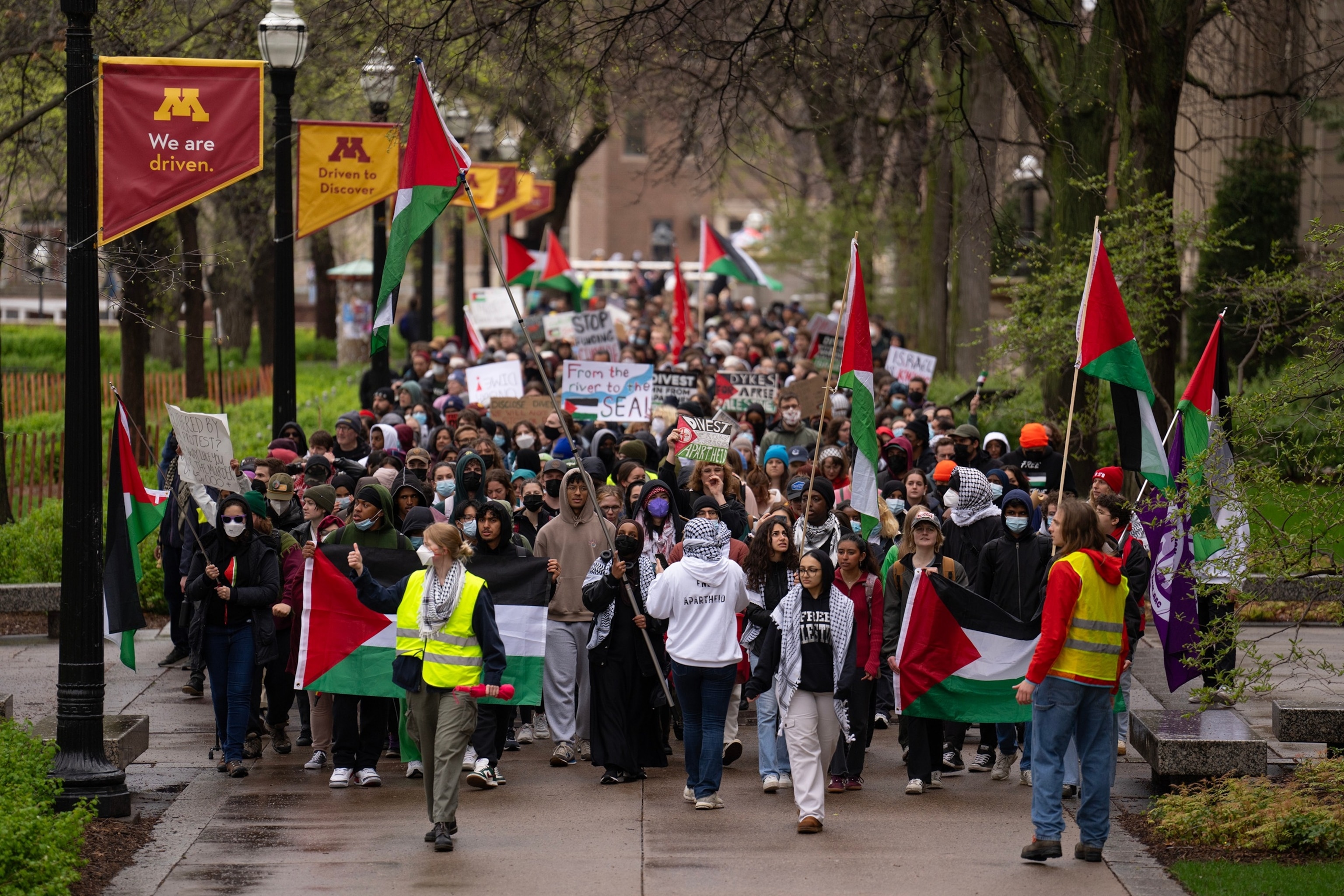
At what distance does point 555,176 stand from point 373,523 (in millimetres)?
29335

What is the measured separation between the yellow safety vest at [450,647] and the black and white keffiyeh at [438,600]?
0.05ft

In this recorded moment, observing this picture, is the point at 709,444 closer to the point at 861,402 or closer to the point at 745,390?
the point at 861,402

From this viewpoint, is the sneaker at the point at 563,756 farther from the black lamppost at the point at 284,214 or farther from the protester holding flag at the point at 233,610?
the black lamppost at the point at 284,214

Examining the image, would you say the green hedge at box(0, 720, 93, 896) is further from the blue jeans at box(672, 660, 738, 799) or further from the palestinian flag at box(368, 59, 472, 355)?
the palestinian flag at box(368, 59, 472, 355)

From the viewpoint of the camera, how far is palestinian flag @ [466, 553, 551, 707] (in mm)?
10406

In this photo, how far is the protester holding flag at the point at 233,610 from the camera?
10.3m

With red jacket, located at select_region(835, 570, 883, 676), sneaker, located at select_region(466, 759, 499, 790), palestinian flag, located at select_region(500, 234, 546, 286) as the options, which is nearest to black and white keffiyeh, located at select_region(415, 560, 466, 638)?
sneaker, located at select_region(466, 759, 499, 790)

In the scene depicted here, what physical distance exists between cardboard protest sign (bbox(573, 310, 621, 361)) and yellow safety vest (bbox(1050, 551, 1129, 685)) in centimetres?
1524

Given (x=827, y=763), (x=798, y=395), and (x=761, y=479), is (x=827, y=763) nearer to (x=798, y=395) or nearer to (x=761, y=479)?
(x=761, y=479)

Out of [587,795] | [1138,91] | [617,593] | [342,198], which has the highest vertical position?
[1138,91]

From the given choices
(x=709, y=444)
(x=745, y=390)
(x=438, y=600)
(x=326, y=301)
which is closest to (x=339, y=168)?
(x=709, y=444)

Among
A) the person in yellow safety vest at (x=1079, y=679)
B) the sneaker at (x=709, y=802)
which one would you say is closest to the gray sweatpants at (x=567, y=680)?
the sneaker at (x=709, y=802)

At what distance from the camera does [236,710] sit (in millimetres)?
10273

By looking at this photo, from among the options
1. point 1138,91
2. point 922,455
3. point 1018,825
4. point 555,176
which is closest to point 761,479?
point 922,455
